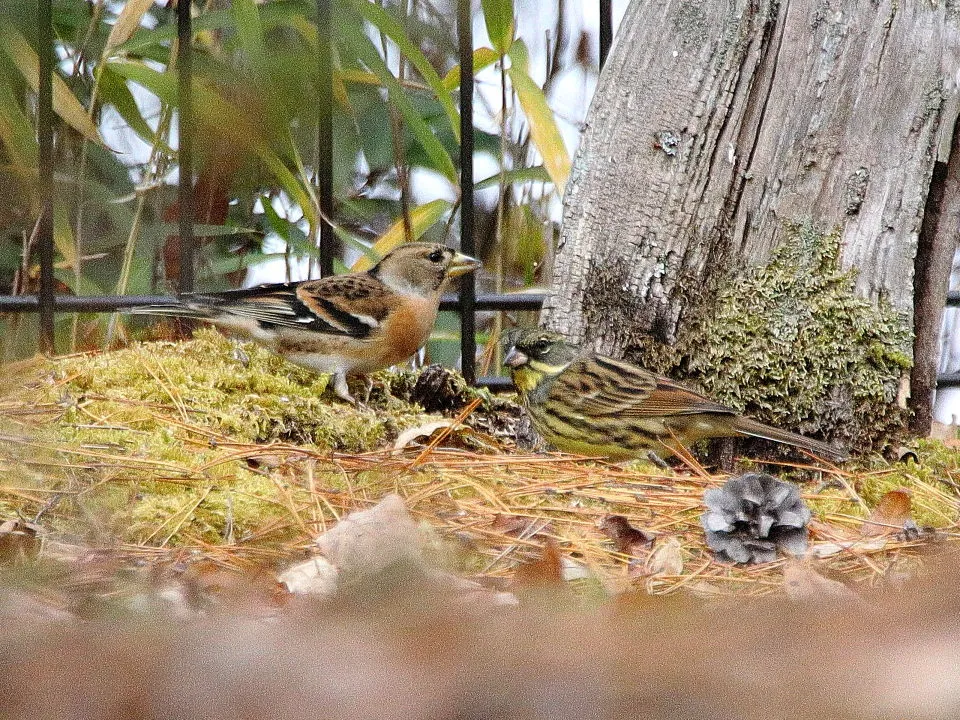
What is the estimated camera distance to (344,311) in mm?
4633

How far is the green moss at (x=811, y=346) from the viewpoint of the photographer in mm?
3559

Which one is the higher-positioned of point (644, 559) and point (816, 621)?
point (816, 621)

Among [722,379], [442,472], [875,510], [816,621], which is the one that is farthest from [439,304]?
[816,621]

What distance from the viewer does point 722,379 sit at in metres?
3.65

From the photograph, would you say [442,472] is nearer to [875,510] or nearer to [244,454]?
[244,454]

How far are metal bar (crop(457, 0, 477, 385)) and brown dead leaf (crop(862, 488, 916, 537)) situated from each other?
7.41 feet

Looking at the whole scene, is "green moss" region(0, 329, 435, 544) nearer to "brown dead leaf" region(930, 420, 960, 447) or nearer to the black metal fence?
the black metal fence

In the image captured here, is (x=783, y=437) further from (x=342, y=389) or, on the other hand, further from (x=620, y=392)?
(x=342, y=389)

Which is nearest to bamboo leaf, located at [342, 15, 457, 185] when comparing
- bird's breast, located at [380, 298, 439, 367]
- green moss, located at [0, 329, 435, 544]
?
bird's breast, located at [380, 298, 439, 367]

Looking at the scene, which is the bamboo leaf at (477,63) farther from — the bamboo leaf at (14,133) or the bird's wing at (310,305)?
the bamboo leaf at (14,133)

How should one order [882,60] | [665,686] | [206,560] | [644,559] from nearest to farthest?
[665,686] < [206,560] < [644,559] < [882,60]

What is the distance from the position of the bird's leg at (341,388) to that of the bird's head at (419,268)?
529mm

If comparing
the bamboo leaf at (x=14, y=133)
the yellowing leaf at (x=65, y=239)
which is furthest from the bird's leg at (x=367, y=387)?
the bamboo leaf at (x=14, y=133)

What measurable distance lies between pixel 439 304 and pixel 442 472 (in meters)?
2.06
